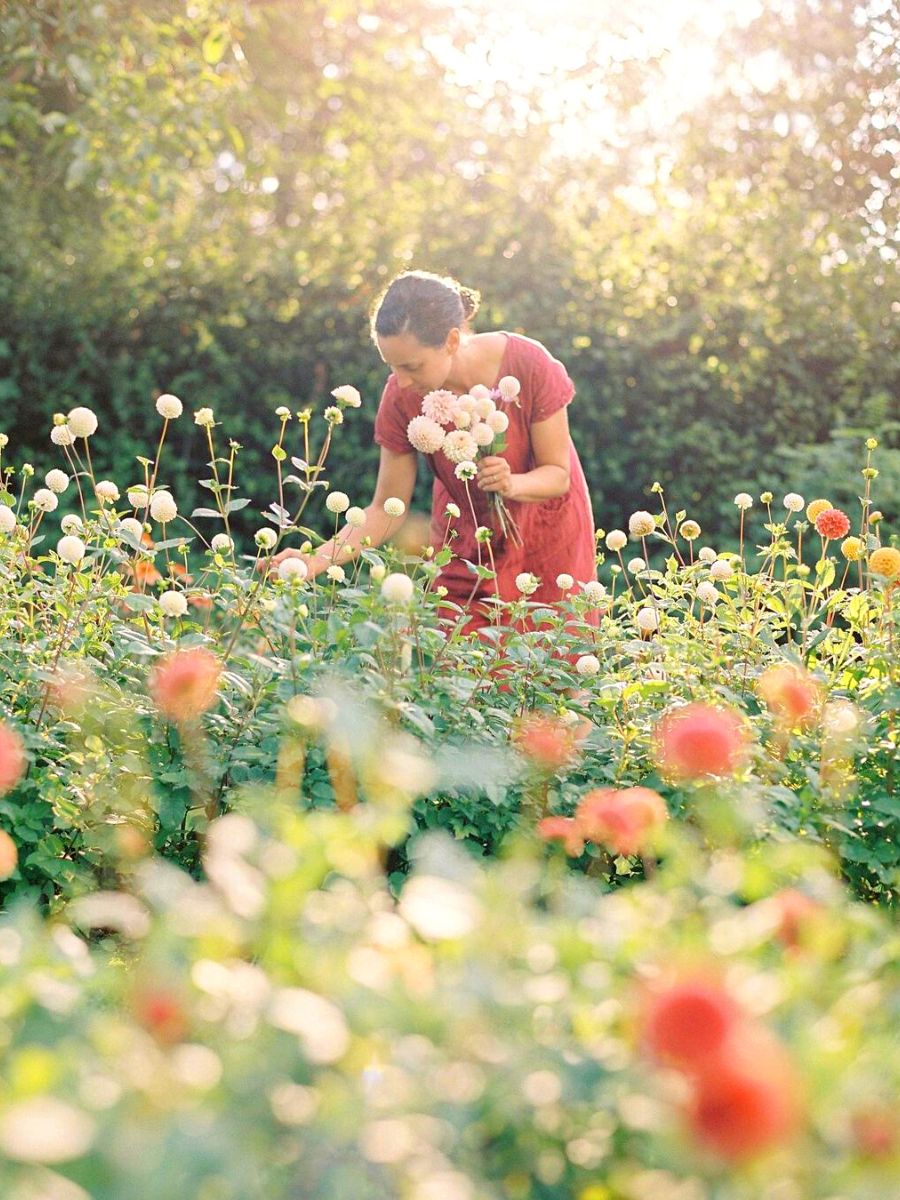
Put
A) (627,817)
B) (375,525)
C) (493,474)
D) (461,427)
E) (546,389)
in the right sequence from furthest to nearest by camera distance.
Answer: (546,389) → (375,525) → (493,474) → (461,427) → (627,817)

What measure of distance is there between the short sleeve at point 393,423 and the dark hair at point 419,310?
328mm

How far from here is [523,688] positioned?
2605 millimetres

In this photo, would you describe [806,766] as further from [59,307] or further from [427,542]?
[59,307]

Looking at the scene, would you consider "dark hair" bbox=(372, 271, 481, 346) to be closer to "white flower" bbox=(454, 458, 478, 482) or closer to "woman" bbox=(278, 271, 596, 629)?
"woman" bbox=(278, 271, 596, 629)

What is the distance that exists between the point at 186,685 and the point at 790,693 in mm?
914

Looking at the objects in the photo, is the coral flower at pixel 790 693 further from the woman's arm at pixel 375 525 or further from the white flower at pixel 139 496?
the white flower at pixel 139 496

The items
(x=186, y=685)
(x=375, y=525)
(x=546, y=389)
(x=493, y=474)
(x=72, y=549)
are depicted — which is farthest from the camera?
(x=546, y=389)

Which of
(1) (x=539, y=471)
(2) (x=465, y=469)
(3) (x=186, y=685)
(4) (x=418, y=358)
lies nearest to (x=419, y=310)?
(4) (x=418, y=358)

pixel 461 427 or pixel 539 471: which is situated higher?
pixel 461 427

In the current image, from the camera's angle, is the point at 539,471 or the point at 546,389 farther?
the point at 546,389

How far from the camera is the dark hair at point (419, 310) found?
10.3 ft

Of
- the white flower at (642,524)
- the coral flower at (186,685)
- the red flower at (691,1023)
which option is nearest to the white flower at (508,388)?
the white flower at (642,524)

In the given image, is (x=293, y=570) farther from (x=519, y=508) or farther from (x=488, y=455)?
(x=519, y=508)

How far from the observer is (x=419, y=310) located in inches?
124
